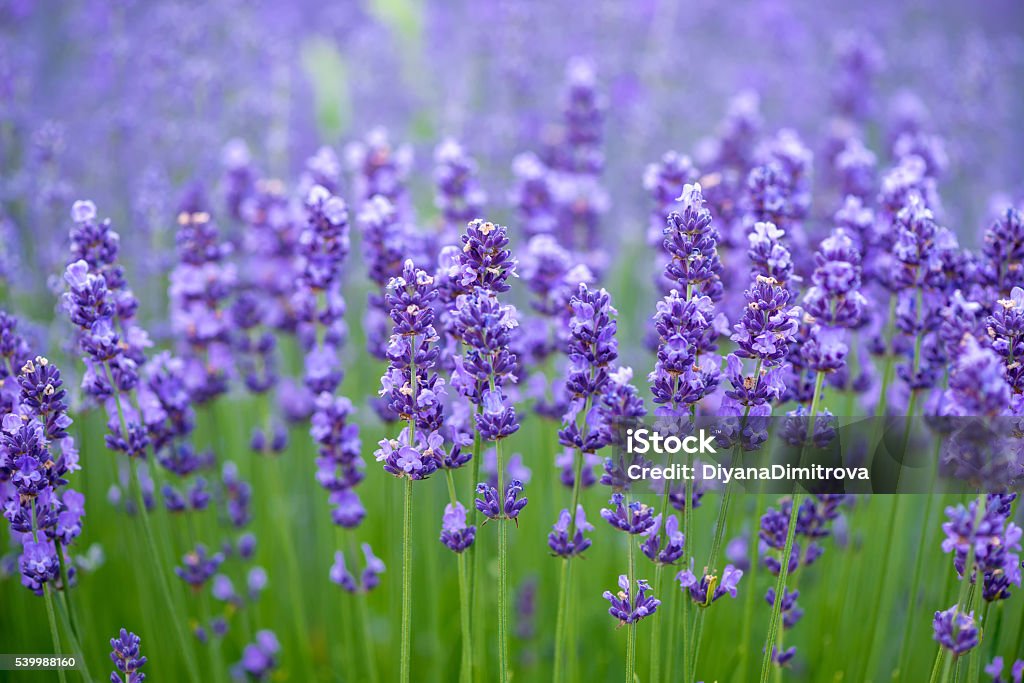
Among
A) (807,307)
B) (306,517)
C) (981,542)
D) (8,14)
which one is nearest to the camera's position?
(981,542)

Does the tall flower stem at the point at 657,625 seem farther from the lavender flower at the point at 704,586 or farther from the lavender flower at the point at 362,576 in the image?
the lavender flower at the point at 362,576

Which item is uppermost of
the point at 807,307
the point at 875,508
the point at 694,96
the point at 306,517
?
the point at 694,96

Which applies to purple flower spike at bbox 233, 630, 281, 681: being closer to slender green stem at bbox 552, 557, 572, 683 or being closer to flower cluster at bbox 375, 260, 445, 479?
Result: slender green stem at bbox 552, 557, 572, 683

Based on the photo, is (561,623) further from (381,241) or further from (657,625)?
(381,241)

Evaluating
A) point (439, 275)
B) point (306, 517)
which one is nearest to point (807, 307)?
point (439, 275)

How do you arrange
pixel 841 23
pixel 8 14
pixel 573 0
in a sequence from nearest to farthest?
pixel 8 14
pixel 573 0
pixel 841 23

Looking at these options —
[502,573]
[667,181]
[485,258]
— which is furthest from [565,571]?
[667,181]

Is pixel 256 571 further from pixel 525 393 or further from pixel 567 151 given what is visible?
pixel 567 151
